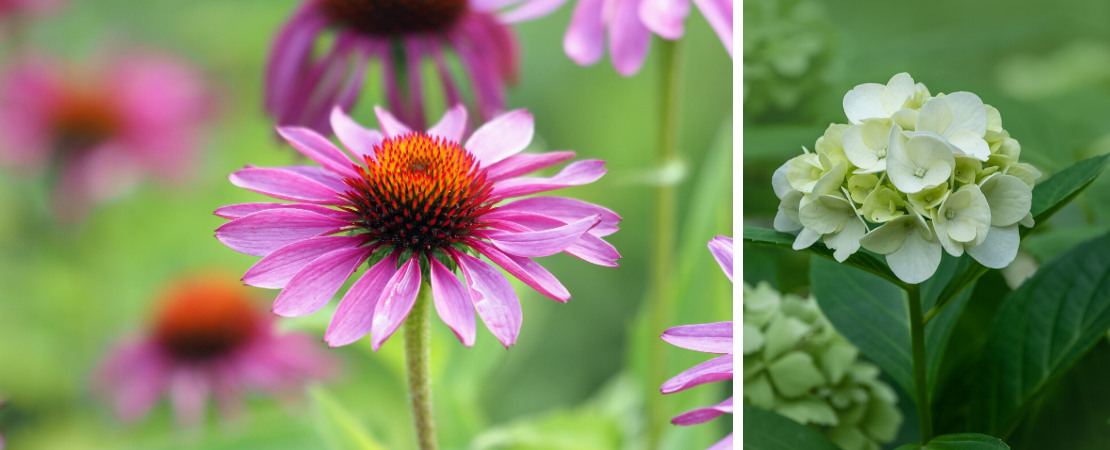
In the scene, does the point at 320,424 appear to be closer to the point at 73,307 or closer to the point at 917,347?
the point at 917,347

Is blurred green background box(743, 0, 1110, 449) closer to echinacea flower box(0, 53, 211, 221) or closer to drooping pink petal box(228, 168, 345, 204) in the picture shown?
drooping pink petal box(228, 168, 345, 204)

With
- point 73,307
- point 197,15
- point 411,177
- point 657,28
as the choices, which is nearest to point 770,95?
point 657,28

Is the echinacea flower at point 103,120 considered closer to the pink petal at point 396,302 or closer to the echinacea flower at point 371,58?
the echinacea flower at point 371,58

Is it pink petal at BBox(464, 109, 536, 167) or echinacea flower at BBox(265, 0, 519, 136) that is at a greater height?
echinacea flower at BBox(265, 0, 519, 136)

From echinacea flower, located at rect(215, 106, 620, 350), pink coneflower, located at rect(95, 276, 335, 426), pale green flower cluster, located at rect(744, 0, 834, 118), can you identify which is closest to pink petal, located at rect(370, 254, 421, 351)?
echinacea flower, located at rect(215, 106, 620, 350)

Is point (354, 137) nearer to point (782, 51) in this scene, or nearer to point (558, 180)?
point (558, 180)

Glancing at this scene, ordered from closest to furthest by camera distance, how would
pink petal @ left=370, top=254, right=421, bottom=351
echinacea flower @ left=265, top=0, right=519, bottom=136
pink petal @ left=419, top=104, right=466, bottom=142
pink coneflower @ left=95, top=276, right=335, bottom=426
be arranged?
1. pink petal @ left=370, top=254, right=421, bottom=351
2. pink petal @ left=419, top=104, right=466, bottom=142
3. echinacea flower @ left=265, top=0, right=519, bottom=136
4. pink coneflower @ left=95, top=276, right=335, bottom=426

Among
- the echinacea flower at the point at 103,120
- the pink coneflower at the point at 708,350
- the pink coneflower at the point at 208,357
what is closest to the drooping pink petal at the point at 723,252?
the pink coneflower at the point at 708,350
